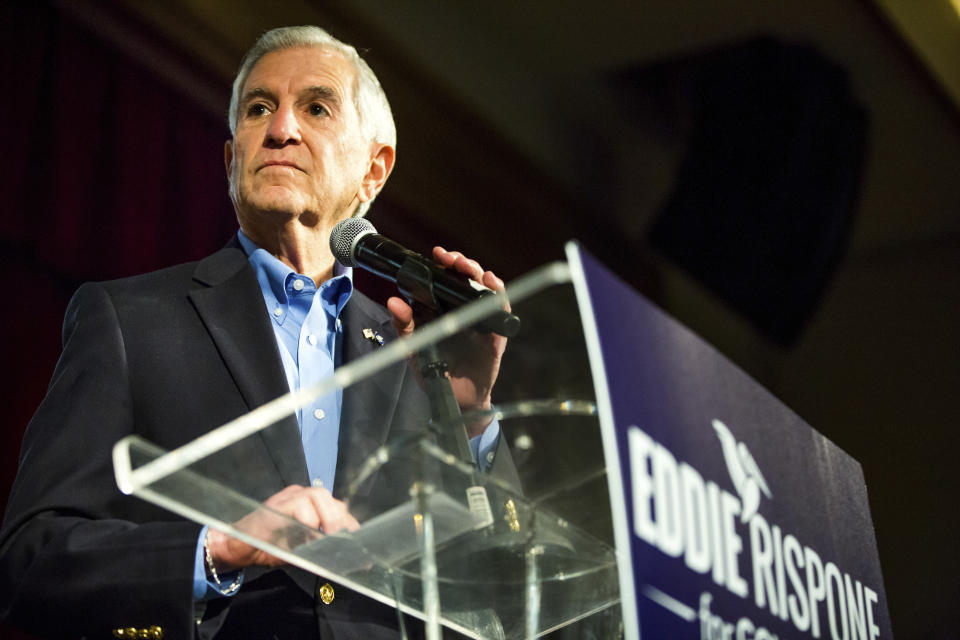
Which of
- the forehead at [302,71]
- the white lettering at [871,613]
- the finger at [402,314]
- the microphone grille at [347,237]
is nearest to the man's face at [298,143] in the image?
the forehead at [302,71]

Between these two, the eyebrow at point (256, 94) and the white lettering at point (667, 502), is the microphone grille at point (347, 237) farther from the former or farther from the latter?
the white lettering at point (667, 502)

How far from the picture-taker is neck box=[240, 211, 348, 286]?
5.66 feet

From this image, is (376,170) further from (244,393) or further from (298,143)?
(244,393)

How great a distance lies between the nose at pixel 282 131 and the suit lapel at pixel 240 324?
0.75 feet

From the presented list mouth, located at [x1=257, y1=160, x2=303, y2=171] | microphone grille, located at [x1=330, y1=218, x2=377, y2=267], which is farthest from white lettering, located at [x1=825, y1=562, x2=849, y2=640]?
mouth, located at [x1=257, y1=160, x2=303, y2=171]

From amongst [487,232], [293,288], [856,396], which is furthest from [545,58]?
[293,288]

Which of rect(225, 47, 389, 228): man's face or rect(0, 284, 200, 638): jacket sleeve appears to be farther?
rect(225, 47, 389, 228): man's face

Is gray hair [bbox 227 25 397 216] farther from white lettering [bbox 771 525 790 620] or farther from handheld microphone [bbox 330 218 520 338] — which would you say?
white lettering [bbox 771 525 790 620]

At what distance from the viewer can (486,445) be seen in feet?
2.84

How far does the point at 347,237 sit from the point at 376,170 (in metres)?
0.72

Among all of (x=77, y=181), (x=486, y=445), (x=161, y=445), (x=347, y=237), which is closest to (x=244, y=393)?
(x=161, y=445)

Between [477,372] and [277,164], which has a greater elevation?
[277,164]

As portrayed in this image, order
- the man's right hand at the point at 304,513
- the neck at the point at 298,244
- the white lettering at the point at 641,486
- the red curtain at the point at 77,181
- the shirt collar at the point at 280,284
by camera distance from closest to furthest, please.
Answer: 1. the white lettering at the point at 641,486
2. the man's right hand at the point at 304,513
3. the shirt collar at the point at 280,284
4. the neck at the point at 298,244
5. the red curtain at the point at 77,181

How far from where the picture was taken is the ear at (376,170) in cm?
204
